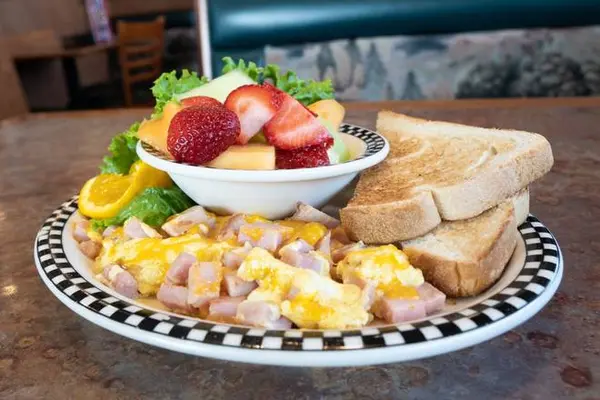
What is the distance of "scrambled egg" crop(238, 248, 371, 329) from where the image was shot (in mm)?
922

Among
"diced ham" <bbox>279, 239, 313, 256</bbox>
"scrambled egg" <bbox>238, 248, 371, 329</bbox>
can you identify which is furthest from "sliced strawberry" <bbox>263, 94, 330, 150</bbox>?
"scrambled egg" <bbox>238, 248, 371, 329</bbox>

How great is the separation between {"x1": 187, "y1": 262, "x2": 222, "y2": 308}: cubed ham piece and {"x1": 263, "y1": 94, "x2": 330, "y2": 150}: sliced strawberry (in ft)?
1.39

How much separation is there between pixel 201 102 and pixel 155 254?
0.44 metres

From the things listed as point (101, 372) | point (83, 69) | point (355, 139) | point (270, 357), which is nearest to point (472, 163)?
point (355, 139)

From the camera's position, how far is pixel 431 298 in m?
1.00

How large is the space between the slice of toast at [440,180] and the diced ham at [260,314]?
370 mm

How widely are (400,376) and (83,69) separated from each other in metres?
8.33

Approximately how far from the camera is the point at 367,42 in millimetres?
4043

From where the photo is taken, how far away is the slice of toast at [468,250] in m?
1.08

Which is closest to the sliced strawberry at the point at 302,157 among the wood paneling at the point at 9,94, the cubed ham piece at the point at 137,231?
the cubed ham piece at the point at 137,231

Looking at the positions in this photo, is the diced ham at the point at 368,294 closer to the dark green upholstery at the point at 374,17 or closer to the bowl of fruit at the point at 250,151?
the bowl of fruit at the point at 250,151

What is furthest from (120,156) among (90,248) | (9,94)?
(9,94)

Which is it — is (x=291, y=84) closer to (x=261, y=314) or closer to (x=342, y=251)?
(x=342, y=251)

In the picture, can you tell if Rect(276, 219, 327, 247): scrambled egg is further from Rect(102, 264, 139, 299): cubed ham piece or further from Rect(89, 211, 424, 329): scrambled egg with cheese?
Rect(102, 264, 139, 299): cubed ham piece
